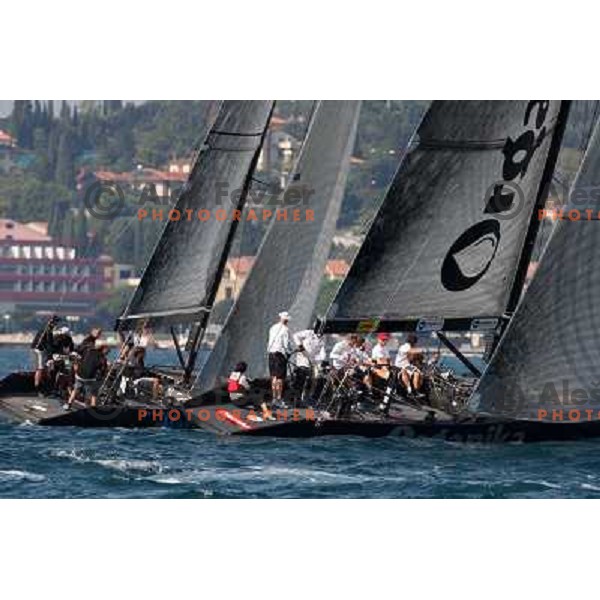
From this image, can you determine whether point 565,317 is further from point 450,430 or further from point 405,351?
point 405,351

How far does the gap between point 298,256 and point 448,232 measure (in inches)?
118

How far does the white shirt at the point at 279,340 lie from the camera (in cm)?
2562

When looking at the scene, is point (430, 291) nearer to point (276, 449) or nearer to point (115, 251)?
point (276, 449)

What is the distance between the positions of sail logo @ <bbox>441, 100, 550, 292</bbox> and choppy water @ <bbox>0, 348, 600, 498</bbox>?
214 cm

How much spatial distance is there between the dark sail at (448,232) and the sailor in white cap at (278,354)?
2.15 ft

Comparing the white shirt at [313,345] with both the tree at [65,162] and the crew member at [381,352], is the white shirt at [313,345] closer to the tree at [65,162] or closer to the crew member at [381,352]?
the crew member at [381,352]

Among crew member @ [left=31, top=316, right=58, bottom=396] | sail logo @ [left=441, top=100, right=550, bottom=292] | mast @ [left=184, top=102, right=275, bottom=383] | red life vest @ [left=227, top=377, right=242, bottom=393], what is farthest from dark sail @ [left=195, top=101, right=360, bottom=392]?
sail logo @ [left=441, top=100, right=550, bottom=292]

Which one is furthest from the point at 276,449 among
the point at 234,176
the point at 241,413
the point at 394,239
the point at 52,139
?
the point at 52,139

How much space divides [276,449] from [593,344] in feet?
11.4

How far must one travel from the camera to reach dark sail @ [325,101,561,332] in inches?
998

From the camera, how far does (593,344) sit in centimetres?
2347

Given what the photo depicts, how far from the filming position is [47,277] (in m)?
69.1

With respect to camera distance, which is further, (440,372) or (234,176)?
(234,176)

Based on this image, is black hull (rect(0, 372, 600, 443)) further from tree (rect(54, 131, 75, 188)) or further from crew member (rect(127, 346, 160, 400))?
tree (rect(54, 131, 75, 188))
